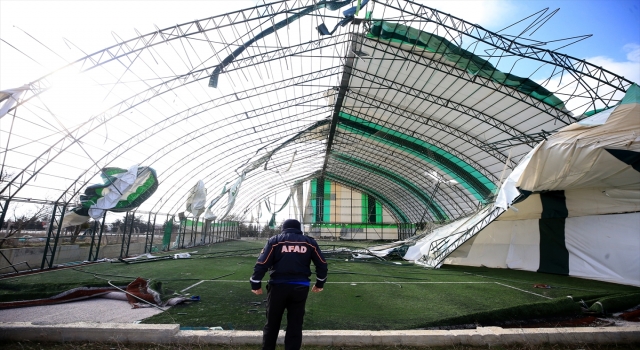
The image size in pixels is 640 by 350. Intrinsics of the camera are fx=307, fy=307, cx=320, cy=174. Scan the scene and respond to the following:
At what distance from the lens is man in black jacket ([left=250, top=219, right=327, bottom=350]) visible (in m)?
3.58

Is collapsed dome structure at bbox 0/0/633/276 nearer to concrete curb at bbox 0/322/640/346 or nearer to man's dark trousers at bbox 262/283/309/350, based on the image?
concrete curb at bbox 0/322/640/346

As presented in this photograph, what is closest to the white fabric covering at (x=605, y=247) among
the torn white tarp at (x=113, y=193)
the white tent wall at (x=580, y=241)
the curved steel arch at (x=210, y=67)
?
the white tent wall at (x=580, y=241)

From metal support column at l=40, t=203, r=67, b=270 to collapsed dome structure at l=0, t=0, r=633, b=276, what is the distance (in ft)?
0.37

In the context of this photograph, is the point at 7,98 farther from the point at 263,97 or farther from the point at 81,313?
the point at 263,97

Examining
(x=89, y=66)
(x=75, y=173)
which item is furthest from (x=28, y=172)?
(x=89, y=66)

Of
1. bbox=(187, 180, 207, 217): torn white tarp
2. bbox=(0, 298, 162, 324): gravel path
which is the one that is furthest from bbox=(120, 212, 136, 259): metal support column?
bbox=(0, 298, 162, 324): gravel path

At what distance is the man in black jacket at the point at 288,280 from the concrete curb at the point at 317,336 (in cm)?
63

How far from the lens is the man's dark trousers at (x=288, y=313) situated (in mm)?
3568

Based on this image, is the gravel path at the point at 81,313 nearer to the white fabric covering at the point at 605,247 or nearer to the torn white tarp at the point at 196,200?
the torn white tarp at the point at 196,200

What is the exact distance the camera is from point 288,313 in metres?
3.63

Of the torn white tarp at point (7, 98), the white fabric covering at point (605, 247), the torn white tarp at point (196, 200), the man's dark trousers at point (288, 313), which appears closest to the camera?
the man's dark trousers at point (288, 313)

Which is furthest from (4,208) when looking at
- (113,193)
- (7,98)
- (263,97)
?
(263,97)

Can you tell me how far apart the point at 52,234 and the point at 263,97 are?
12268 millimetres

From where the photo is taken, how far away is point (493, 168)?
25.0 meters
